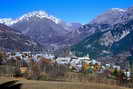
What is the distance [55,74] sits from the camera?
98.5 metres

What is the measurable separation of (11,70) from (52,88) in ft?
164

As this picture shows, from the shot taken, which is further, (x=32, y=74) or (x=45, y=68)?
A: (x=45, y=68)

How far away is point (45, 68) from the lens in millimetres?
112688

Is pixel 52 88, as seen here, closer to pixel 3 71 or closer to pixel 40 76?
pixel 40 76

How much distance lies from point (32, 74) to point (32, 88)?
43464 millimetres

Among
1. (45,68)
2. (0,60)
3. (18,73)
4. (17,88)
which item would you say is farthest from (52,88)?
(0,60)

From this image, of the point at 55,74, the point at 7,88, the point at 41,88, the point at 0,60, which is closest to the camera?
the point at 7,88

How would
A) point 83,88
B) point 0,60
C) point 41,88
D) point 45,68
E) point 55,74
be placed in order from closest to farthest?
point 41,88 → point 83,88 → point 55,74 → point 45,68 → point 0,60

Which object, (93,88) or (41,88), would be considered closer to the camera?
(41,88)

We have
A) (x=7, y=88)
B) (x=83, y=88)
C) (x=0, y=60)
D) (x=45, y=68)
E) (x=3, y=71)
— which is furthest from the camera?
(x=0, y=60)

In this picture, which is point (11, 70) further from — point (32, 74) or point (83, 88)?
point (83, 88)

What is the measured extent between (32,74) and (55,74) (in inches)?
Result: 520

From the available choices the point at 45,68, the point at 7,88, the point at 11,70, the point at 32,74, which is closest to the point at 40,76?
the point at 32,74

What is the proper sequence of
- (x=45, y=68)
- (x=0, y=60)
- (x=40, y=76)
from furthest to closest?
(x=0, y=60), (x=45, y=68), (x=40, y=76)
